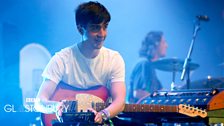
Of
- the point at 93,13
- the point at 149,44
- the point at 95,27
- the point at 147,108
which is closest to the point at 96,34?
the point at 95,27

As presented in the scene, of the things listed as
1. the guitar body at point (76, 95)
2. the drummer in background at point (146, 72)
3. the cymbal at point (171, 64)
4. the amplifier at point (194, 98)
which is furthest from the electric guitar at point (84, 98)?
the drummer in background at point (146, 72)

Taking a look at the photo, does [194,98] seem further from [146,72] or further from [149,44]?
Result: [149,44]

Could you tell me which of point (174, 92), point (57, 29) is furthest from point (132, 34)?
point (174, 92)

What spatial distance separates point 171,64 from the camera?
672 centimetres

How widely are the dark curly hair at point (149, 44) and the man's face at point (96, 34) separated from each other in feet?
11.3

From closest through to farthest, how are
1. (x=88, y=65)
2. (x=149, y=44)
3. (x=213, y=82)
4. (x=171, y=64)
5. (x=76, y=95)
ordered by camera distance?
(x=76, y=95) < (x=88, y=65) < (x=213, y=82) < (x=171, y=64) < (x=149, y=44)

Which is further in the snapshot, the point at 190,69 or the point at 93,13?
the point at 190,69

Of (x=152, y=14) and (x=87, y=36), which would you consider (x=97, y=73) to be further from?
(x=152, y=14)

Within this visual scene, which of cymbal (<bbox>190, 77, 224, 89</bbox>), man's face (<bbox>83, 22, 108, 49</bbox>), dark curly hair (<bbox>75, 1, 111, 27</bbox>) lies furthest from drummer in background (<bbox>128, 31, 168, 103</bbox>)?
dark curly hair (<bbox>75, 1, 111, 27</bbox>)

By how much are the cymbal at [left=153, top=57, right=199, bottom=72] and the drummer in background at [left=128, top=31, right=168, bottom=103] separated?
12.6 inches

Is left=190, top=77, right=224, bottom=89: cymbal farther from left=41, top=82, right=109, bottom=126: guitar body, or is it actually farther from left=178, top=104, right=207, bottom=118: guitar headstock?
left=41, top=82, right=109, bottom=126: guitar body

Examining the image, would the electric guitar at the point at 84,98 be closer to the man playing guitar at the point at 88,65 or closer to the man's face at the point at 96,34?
the man playing guitar at the point at 88,65

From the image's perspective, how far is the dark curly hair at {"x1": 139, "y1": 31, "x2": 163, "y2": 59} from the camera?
7.39 m

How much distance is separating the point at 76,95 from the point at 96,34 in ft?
1.87
